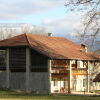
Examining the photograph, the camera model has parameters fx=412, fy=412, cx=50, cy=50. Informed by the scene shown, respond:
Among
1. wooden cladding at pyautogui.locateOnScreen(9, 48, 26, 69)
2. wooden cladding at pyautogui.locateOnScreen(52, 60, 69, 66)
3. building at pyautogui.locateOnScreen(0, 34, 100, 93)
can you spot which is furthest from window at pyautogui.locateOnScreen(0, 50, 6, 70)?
wooden cladding at pyautogui.locateOnScreen(52, 60, 69, 66)

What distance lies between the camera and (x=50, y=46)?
6381cm

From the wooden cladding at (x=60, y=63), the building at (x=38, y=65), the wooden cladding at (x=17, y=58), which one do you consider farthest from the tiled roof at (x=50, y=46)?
the wooden cladding at (x=60, y=63)

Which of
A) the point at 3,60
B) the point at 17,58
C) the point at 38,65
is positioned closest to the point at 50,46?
the point at 38,65

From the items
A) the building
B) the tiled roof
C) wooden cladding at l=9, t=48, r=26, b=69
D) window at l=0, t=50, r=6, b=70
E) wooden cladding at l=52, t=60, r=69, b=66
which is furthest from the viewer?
window at l=0, t=50, r=6, b=70

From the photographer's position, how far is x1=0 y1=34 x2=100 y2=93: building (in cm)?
5978

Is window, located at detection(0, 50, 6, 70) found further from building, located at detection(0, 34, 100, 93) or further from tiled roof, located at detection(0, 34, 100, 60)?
tiled roof, located at detection(0, 34, 100, 60)

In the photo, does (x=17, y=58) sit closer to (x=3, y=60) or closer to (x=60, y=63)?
(x=3, y=60)

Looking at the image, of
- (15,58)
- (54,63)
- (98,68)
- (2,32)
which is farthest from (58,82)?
(2,32)

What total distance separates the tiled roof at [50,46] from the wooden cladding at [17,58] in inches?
40.3

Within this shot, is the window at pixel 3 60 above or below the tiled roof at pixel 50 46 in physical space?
below

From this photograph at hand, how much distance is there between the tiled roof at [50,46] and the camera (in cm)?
6012

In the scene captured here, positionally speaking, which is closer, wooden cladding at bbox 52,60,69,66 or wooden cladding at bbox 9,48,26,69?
wooden cladding at bbox 9,48,26,69

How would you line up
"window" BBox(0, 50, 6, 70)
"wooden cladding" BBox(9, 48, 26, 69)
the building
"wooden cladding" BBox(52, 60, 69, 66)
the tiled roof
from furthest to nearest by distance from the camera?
"window" BBox(0, 50, 6, 70) → "wooden cladding" BBox(52, 60, 69, 66) → "wooden cladding" BBox(9, 48, 26, 69) → the tiled roof → the building

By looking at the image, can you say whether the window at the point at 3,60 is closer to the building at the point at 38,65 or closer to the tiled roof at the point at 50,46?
the building at the point at 38,65
